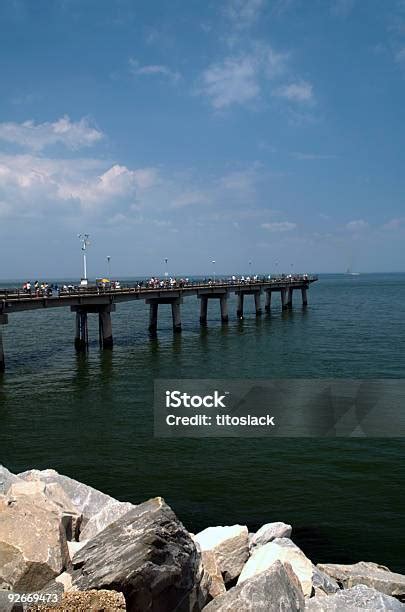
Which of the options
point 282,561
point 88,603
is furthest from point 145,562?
point 282,561

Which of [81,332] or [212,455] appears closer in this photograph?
[212,455]

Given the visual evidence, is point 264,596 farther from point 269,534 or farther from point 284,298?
point 284,298

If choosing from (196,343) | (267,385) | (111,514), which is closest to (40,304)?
(196,343)

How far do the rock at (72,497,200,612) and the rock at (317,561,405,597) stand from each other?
416cm

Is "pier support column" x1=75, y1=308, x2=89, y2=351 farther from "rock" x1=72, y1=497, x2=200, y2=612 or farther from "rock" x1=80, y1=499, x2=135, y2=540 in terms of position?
"rock" x1=72, y1=497, x2=200, y2=612

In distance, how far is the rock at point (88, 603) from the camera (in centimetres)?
642

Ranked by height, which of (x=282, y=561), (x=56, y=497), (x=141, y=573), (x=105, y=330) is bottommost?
(x=282, y=561)

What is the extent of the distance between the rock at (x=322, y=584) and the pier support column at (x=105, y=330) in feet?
124

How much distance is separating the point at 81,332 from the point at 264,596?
40.4 metres

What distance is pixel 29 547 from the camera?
809 cm

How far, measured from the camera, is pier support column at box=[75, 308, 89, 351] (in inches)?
1807

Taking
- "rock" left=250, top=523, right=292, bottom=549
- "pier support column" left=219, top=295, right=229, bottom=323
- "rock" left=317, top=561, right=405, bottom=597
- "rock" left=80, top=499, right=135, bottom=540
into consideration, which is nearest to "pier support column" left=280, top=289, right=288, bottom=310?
"pier support column" left=219, top=295, right=229, bottom=323

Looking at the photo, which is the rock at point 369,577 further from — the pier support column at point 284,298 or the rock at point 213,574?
the pier support column at point 284,298

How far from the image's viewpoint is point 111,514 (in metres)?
11.4
